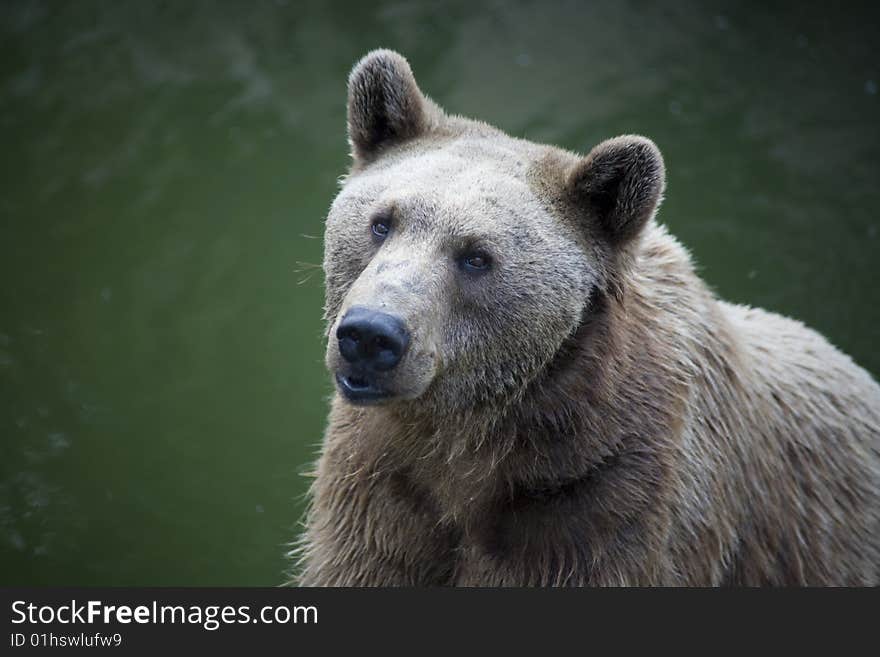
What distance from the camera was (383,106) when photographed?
5.66 meters

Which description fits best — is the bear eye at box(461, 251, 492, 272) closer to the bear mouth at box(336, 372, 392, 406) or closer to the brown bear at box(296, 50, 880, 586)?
the brown bear at box(296, 50, 880, 586)

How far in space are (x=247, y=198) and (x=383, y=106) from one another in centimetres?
633

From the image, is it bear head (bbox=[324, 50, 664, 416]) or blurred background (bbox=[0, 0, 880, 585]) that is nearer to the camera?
bear head (bbox=[324, 50, 664, 416])

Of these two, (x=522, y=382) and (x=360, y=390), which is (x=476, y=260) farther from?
(x=360, y=390)

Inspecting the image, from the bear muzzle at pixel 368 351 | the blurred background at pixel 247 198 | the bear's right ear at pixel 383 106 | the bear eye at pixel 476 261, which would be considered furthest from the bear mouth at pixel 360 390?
the blurred background at pixel 247 198

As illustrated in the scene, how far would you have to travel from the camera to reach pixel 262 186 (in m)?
11.9

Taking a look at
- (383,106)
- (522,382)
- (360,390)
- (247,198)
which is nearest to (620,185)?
(522,382)

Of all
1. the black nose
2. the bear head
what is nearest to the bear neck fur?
the bear head

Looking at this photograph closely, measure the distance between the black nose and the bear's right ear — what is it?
56.0 inches

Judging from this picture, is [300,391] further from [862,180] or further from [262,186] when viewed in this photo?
[862,180]

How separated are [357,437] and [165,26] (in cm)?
894

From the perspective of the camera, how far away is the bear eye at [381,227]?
5.11 metres

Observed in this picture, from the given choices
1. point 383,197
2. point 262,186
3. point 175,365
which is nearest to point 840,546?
point 383,197

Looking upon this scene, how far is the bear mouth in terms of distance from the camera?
15.6 ft
